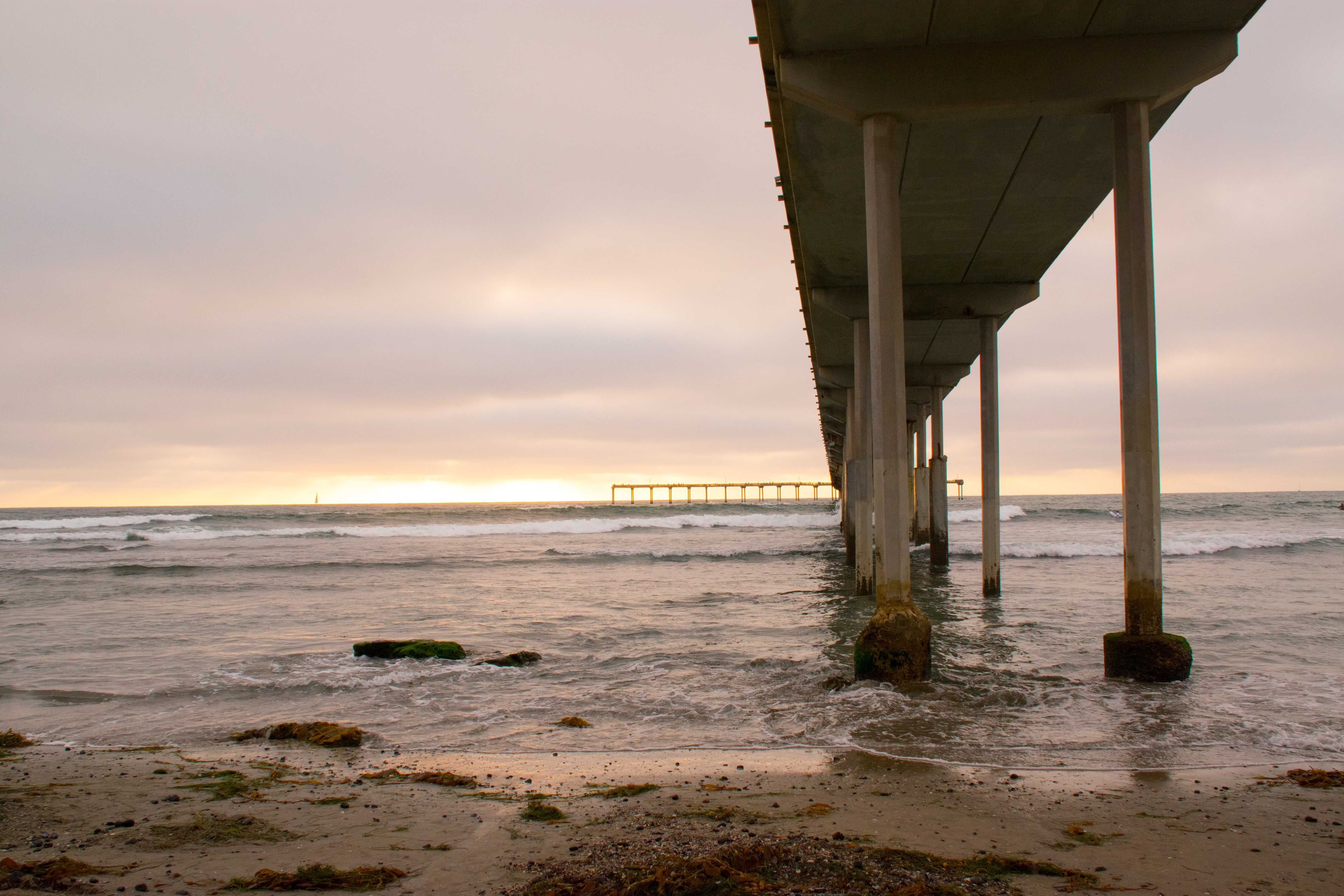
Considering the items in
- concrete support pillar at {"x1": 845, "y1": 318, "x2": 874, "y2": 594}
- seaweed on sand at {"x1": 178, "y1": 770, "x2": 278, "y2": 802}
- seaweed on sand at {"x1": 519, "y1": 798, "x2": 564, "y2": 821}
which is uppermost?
concrete support pillar at {"x1": 845, "y1": 318, "x2": 874, "y2": 594}

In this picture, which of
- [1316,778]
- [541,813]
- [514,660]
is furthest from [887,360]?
[541,813]

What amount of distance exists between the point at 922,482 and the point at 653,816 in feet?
83.9

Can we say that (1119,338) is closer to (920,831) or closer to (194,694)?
(920,831)

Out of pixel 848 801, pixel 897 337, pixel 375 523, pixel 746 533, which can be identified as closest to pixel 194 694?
pixel 848 801

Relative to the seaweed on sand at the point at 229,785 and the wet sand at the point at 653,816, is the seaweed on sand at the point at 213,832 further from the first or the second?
the seaweed on sand at the point at 229,785

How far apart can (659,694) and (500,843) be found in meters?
4.03

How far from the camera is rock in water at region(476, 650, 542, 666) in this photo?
30.6ft

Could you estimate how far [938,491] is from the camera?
23.1 metres

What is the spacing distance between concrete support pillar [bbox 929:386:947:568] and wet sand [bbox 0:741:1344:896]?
17228 mm

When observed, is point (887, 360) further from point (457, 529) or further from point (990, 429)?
point (457, 529)

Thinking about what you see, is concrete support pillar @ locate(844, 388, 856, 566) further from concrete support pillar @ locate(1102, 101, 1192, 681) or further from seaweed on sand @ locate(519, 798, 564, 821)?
seaweed on sand @ locate(519, 798, 564, 821)

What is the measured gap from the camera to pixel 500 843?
3.70 m

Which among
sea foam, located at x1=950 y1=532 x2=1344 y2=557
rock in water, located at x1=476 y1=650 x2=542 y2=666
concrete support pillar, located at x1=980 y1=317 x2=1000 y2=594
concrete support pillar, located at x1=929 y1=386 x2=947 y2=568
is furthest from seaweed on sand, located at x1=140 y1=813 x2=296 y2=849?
sea foam, located at x1=950 y1=532 x2=1344 y2=557

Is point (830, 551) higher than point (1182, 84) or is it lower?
lower
